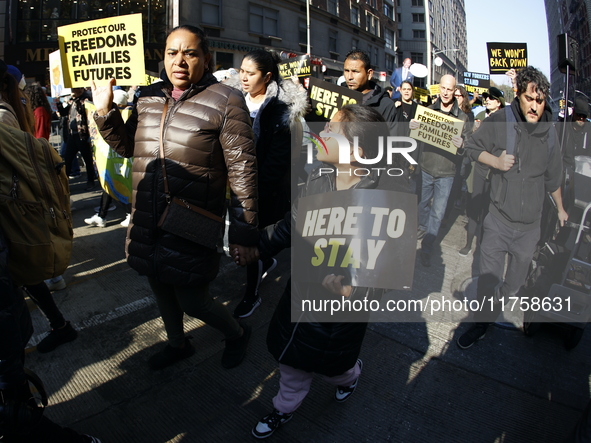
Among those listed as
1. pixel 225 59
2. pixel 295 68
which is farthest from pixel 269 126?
pixel 225 59

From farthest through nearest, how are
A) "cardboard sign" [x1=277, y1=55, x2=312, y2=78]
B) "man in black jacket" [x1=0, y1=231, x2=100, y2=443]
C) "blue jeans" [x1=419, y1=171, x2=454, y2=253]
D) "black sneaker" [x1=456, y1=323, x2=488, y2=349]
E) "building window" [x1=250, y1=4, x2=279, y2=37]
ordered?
"building window" [x1=250, y1=4, x2=279, y2=37] → "cardboard sign" [x1=277, y1=55, x2=312, y2=78] → "blue jeans" [x1=419, y1=171, x2=454, y2=253] → "black sneaker" [x1=456, y1=323, x2=488, y2=349] → "man in black jacket" [x1=0, y1=231, x2=100, y2=443]

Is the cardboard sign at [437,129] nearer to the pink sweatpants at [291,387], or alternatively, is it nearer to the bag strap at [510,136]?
the bag strap at [510,136]

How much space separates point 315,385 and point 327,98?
2.89 metres

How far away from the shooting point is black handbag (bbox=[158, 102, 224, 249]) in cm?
224

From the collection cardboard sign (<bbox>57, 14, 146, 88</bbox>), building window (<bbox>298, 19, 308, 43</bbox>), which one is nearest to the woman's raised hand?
cardboard sign (<bbox>57, 14, 146, 88</bbox>)

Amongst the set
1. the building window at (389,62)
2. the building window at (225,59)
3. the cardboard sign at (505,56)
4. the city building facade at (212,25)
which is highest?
the building window at (389,62)

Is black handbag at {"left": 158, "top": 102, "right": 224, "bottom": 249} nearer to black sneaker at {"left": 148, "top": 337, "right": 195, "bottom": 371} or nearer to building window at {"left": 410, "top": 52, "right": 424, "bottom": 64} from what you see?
black sneaker at {"left": 148, "top": 337, "right": 195, "bottom": 371}

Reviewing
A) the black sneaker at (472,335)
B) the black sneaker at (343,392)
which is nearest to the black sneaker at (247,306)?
the black sneaker at (343,392)

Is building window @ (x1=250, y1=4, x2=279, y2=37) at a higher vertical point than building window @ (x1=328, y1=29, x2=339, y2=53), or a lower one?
lower

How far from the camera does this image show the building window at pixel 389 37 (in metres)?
42.1

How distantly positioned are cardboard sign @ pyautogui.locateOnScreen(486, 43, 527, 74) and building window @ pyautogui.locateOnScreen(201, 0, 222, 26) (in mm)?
17981

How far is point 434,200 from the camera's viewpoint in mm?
5094

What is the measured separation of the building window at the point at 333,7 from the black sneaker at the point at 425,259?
100ft

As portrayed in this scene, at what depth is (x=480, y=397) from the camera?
2629mm
